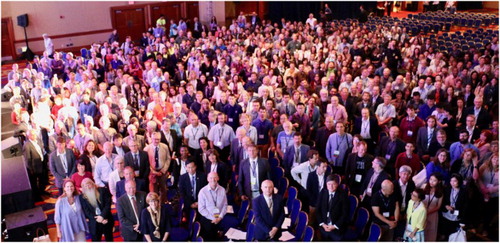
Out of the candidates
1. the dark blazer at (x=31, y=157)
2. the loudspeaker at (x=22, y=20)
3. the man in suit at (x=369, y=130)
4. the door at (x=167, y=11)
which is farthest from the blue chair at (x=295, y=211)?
the door at (x=167, y=11)

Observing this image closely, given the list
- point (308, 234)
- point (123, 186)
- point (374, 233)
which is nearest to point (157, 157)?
point (123, 186)

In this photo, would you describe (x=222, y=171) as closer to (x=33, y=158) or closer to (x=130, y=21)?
(x=33, y=158)

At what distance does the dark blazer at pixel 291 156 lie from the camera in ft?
22.0

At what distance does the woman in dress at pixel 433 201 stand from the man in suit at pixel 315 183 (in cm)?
117

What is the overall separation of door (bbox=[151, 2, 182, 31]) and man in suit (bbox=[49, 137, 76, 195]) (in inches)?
631

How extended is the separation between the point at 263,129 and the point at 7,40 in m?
14.9

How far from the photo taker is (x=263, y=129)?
7.74m

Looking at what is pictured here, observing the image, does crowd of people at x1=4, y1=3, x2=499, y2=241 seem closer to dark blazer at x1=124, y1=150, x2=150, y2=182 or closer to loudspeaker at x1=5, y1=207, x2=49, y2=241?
dark blazer at x1=124, y1=150, x2=150, y2=182

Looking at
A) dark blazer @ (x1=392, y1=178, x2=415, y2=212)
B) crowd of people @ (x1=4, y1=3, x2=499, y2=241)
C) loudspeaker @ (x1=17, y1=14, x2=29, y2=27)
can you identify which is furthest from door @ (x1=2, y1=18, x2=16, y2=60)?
dark blazer @ (x1=392, y1=178, x2=415, y2=212)

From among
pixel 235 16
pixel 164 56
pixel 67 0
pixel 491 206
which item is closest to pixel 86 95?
pixel 164 56

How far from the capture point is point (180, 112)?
833 cm

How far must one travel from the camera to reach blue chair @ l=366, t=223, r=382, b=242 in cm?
526

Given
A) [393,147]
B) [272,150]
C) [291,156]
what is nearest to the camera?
[291,156]

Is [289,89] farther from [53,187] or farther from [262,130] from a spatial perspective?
[53,187]
